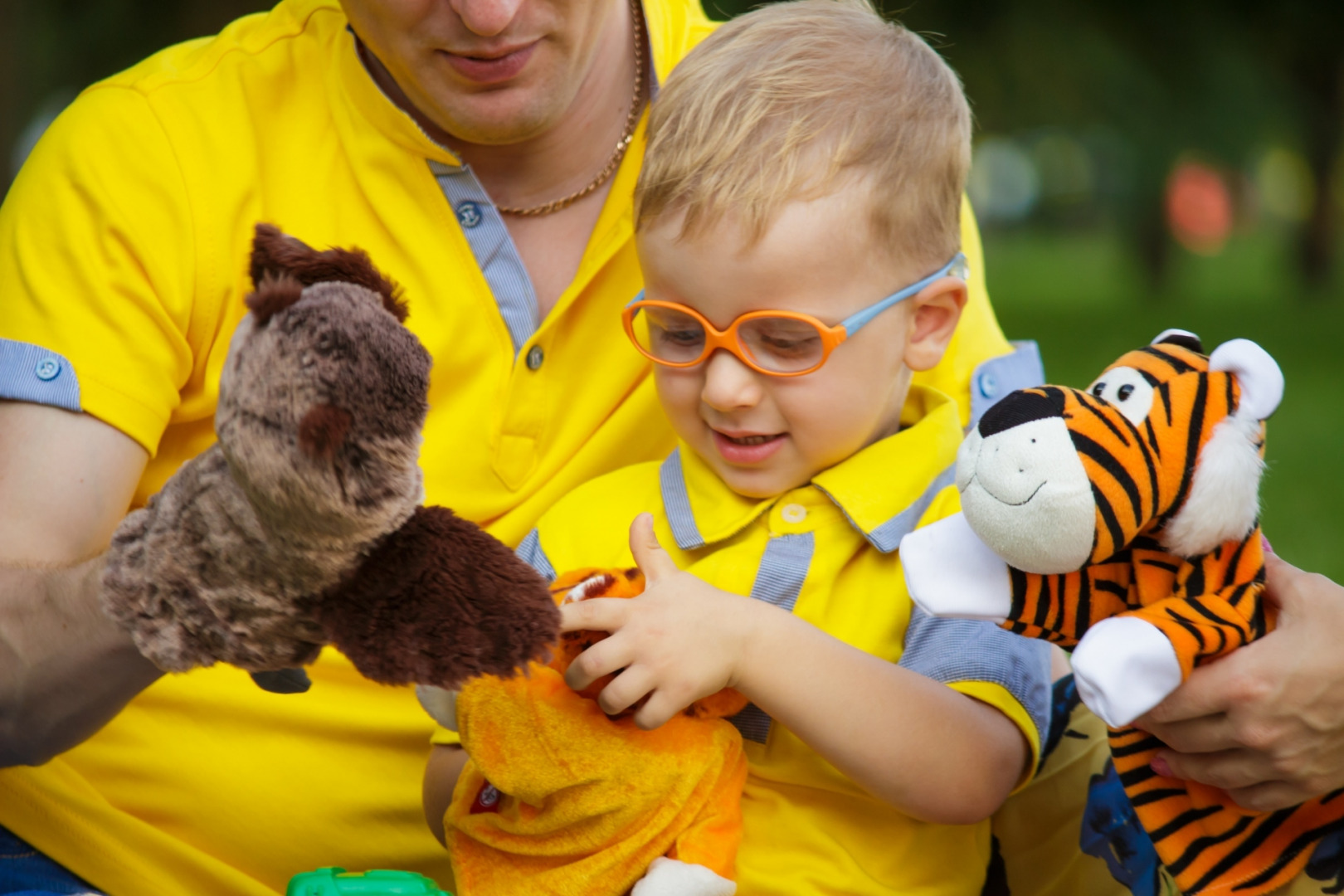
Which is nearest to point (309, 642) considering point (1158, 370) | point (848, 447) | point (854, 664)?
point (854, 664)

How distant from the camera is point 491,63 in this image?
73.4 inches

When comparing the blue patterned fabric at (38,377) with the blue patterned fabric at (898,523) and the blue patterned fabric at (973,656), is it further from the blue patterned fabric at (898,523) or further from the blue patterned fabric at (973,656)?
the blue patterned fabric at (973,656)

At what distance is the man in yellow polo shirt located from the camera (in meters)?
1.80

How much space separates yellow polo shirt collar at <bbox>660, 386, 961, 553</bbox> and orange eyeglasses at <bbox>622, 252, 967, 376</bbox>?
161 millimetres

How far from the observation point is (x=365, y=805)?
1916 millimetres

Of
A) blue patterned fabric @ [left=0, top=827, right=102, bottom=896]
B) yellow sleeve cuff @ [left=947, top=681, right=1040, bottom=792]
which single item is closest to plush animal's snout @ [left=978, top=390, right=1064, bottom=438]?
yellow sleeve cuff @ [left=947, top=681, right=1040, bottom=792]

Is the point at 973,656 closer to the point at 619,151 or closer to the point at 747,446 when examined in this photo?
the point at 747,446

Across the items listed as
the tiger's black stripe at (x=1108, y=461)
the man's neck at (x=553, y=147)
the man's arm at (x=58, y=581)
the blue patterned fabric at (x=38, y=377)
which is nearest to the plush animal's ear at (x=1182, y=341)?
the tiger's black stripe at (x=1108, y=461)

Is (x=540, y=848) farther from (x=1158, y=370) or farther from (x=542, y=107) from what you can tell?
(x=542, y=107)

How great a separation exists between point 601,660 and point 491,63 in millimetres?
908

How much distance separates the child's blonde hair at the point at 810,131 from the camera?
1594 mm

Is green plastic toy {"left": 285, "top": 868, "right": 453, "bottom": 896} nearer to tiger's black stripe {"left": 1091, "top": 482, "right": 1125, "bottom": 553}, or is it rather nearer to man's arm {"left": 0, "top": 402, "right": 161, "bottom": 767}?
man's arm {"left": 0, "top": 402, "right": 161, "bottom": 767}

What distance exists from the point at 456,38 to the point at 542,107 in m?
0.15

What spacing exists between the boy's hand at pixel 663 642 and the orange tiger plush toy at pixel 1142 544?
0.21 meters
